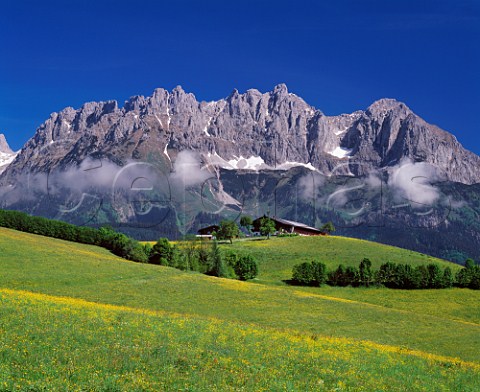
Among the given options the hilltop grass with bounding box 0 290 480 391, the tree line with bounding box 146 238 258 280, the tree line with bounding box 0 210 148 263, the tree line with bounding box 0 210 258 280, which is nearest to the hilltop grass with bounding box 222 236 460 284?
the tree line with bounding box 146 238 258 280

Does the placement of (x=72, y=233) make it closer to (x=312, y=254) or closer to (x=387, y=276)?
(x=312, y=254)

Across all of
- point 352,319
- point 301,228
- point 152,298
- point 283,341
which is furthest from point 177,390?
point 301,228

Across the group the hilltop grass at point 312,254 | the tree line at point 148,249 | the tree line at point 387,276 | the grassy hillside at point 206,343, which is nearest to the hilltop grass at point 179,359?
the grassy hillside at point 206,343

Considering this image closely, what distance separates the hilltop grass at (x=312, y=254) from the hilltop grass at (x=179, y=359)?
67882 mm

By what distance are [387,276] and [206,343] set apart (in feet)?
269

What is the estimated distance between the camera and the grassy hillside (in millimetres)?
16547

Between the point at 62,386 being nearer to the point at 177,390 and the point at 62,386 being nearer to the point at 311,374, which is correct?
the point at 177,390

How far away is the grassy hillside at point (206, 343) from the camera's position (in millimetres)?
16547

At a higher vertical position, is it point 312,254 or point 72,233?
point 312,254

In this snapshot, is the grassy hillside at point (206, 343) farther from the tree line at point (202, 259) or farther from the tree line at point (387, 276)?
the tree line at point (202, 259)

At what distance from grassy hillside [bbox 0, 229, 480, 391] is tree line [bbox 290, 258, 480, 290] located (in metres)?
37.5

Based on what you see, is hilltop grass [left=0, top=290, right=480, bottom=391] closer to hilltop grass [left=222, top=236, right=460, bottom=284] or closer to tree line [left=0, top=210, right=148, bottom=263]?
hilltop grass [left=222, top=236, right=460, bottom=284]

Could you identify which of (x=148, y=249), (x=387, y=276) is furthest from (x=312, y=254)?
(x=148, y=249)

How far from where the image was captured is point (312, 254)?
121625 millimetres
